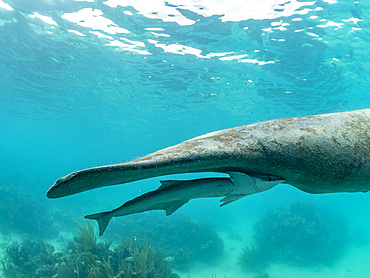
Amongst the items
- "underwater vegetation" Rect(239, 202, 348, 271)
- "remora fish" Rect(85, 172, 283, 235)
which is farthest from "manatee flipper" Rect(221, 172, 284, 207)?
"underwater vegetation" Rect(239, 202, 348, 271)

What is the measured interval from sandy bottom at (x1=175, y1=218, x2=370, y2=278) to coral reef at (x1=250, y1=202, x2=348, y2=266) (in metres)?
0.69

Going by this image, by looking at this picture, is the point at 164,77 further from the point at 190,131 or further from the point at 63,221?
the point at 190,131

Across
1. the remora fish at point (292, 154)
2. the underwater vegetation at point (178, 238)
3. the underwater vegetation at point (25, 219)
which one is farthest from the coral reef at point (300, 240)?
the remora fish at point (292, 154)

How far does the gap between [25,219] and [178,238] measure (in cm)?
1212

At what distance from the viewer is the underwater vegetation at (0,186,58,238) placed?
17.5 meters

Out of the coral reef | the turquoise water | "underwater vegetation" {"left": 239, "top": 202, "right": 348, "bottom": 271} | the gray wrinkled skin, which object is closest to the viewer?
the gray wrinkled skin

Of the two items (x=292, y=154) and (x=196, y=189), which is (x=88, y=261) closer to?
(x=196, y=189)

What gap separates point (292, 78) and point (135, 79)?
1502cm

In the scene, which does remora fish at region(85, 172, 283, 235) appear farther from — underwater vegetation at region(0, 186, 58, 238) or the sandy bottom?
underwater vegetation at region(0, 186, 58, 238)

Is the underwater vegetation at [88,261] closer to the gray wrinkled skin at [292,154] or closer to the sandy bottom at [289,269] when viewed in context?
the sandy bottom at [289,269]

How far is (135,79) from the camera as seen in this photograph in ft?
79.0

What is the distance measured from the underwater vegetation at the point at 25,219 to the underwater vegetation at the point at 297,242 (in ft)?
50.2

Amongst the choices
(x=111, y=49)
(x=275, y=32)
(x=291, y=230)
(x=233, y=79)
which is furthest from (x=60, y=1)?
(x=291, y=230)

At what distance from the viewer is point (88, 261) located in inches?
352
